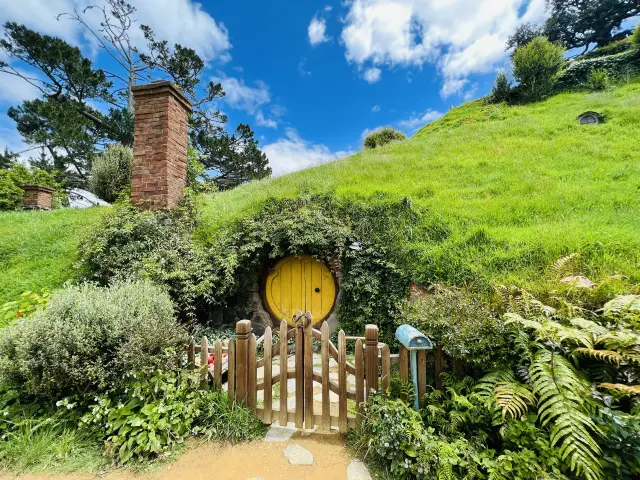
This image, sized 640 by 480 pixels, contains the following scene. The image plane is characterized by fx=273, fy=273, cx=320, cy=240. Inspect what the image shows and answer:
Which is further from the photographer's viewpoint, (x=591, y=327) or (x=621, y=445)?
(x=591, y=327)

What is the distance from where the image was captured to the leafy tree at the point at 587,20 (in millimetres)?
21938

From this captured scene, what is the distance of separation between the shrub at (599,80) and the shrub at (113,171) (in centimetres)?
2181

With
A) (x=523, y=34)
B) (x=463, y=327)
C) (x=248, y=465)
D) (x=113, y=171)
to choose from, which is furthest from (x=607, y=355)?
(x=523, y=34)

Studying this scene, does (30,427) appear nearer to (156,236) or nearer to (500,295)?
(156,236)

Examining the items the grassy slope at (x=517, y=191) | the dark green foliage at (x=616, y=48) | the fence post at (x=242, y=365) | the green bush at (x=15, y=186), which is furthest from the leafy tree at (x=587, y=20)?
the green bush at (x=15, y=186)

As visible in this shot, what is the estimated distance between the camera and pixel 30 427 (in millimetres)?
2627

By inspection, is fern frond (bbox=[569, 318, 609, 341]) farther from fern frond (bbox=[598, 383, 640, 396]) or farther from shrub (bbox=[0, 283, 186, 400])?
shrub (bbox=[0, 283, 186, 400])

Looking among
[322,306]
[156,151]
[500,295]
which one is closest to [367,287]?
[322,306]

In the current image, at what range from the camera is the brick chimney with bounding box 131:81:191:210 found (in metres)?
5.65

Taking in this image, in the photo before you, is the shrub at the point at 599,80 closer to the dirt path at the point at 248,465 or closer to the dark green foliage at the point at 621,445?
the dark green foliage at the point at 621,445

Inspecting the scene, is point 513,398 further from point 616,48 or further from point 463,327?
point 616,48

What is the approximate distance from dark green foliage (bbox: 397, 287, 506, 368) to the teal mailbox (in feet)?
0.75

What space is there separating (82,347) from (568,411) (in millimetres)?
4113

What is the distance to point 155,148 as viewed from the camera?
569 centimetres
